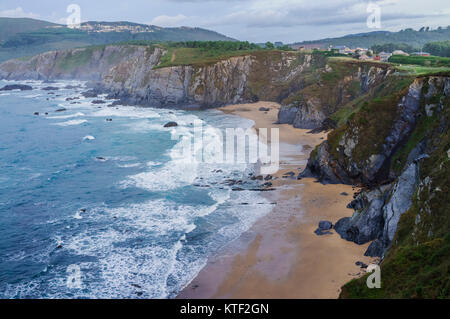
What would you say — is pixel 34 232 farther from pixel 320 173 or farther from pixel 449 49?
pixel 449 49

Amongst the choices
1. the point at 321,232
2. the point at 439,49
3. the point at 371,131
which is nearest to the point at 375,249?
the point at 321,232

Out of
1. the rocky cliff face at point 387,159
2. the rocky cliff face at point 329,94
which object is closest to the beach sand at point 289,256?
the rocky cliff face at point 387,159

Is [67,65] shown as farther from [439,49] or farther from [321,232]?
[321,232]

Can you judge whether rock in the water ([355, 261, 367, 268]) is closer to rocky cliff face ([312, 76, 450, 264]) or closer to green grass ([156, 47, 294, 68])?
rocky cliff face ([312, 76, 450, 264])

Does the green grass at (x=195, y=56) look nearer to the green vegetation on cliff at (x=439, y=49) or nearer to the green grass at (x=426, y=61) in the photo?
the green grass at (x=426, y=61)

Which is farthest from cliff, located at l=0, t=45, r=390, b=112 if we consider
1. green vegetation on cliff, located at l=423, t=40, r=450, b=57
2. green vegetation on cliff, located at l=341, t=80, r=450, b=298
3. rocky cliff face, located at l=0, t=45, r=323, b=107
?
green vegetation on cliff, located at l=341, t=80, r=450, b=298
